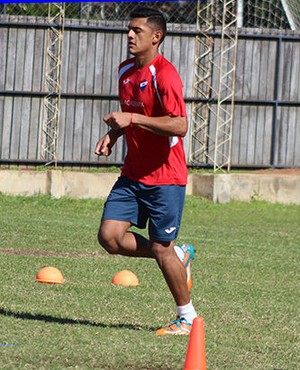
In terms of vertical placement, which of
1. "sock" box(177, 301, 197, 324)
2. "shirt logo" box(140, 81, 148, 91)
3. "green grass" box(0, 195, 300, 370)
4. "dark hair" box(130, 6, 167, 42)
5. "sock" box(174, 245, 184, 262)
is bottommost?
"green grass" box(0, 195, 300, 370)

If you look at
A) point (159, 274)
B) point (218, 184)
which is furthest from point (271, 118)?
point (159, 274)

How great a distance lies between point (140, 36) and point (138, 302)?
2.59 meters

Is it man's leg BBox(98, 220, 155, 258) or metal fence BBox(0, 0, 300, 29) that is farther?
metal fence BBox(0, 0, 300, 29)

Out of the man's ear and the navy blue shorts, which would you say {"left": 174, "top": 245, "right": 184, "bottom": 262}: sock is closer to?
the navy blue shorts

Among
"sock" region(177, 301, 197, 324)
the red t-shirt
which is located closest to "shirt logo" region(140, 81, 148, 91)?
the red t-shirt

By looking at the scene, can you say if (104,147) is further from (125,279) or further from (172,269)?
(125,279)

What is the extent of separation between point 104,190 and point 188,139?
2.50 m

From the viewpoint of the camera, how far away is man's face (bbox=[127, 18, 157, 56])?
776cm

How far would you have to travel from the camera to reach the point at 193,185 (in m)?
20.6

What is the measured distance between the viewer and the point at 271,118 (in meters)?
22.0

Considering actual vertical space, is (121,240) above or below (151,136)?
below

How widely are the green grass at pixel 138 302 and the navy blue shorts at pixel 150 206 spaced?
30.4 inches

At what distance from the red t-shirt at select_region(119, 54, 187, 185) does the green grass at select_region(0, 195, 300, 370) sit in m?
1.16

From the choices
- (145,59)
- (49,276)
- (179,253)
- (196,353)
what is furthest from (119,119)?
(49,276)
